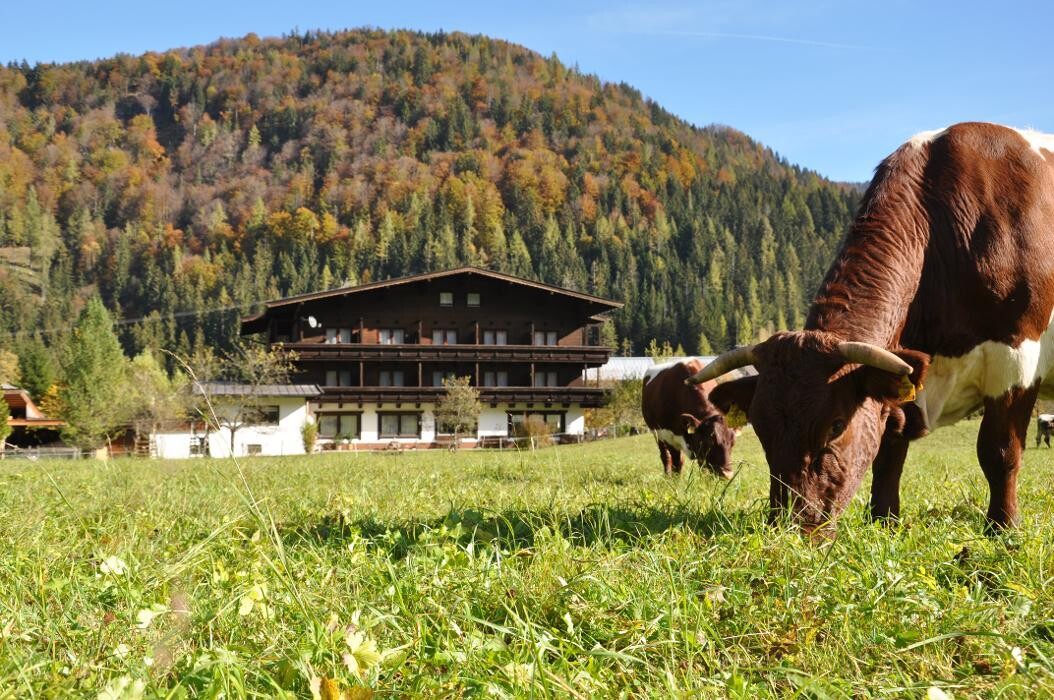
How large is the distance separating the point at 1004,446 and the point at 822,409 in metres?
1.33

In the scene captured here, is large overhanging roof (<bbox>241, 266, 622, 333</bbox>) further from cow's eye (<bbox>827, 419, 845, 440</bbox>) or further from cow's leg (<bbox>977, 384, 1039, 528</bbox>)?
cow's eye (<bbox>827, 419, 845, 440</bbox>)

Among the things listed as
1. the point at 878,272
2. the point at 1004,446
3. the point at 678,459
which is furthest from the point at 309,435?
the point at 1004,446

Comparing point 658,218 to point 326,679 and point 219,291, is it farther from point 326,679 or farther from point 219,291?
point 326,679

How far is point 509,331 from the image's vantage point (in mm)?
55000

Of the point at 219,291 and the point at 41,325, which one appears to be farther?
the point at 219,291

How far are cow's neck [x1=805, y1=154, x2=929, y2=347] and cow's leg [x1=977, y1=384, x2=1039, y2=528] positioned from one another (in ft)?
2.27

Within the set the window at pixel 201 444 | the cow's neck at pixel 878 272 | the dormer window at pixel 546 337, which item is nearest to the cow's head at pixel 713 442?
the cow's neck at pixel 878 272

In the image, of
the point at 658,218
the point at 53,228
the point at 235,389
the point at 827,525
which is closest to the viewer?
the point at 827,525

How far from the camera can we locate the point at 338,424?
5231 centimetres

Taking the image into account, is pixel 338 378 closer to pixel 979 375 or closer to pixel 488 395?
pixel 488 395

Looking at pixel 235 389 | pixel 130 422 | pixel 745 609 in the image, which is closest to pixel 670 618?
pixel 745 609

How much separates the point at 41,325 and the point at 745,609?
482ft

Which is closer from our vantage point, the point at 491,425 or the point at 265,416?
the point at 265,416

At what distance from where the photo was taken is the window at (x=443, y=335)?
178 feet
